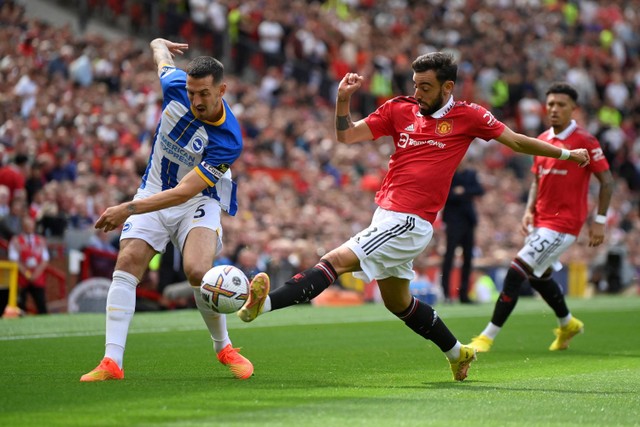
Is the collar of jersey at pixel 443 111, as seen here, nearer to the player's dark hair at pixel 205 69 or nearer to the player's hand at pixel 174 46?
the player's dark hair at pixel 205 69

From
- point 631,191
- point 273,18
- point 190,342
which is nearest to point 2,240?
point 190,342

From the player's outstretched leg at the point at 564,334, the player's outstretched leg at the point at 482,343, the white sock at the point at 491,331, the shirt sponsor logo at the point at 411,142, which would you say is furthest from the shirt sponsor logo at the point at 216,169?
the player's outstretched leg at the point at 564,334

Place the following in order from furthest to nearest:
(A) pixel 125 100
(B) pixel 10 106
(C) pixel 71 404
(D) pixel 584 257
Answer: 1. (D) pixel 584 257
2. (A) pixel 125 100
3. (B) pixel 10 106
4. (C) pixel 71 404

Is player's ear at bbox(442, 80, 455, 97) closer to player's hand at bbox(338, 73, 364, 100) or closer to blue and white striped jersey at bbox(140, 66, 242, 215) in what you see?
player's hand at bbox(338, 73, 364, 100)

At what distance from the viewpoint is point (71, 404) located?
6.61 m

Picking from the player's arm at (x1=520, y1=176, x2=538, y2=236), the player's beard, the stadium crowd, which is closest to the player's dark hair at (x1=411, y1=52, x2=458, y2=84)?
the player's beard

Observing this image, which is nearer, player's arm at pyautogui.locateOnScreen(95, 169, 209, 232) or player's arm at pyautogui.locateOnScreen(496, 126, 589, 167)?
player's arm at pyautogui.locateOnScreen(95, 169, 209, 232)

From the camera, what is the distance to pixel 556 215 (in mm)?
11477

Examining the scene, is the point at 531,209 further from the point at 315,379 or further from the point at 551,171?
the point at 315,379

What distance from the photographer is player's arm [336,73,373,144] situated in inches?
313

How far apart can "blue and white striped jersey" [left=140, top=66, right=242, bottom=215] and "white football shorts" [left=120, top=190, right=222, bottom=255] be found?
5.2 inches

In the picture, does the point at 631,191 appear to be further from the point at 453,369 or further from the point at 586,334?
the point at 453,369

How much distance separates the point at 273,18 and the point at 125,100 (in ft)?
25.4

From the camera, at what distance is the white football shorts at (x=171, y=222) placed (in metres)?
8.19
